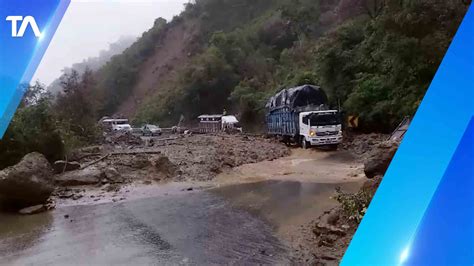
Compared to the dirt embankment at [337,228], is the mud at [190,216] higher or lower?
lower

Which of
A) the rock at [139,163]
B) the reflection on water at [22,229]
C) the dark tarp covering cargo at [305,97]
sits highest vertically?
the dark tarp covering cargo at [305,97]

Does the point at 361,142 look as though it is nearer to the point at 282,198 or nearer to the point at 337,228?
the point at 282,198

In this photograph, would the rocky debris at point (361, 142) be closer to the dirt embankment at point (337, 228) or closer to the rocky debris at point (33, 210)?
the dirt embankment at point (337, 228)

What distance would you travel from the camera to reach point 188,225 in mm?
9000

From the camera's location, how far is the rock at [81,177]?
1434cm

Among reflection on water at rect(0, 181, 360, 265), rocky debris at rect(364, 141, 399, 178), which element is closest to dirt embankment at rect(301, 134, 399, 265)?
reflection on water at rect(0, 181, 360, 265)

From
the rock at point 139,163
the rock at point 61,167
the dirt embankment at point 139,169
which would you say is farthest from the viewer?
the rock at point 139,163

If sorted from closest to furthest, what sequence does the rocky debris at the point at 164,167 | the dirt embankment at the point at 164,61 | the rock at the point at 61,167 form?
the rock at the point at 61,167
the rocky debris at the point at 164,167
the dirt embankment at the point at 164,61

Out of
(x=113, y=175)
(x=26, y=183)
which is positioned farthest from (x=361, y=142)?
(x=26, y=183)

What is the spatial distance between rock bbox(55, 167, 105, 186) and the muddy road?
1.39 m

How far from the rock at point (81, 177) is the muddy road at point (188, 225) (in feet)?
4.57

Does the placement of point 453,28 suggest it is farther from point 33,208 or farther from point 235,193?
point 33,208

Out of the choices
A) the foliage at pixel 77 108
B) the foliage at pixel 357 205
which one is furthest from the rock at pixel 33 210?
the foliage at pixel 77 108

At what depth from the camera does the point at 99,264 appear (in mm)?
6797
